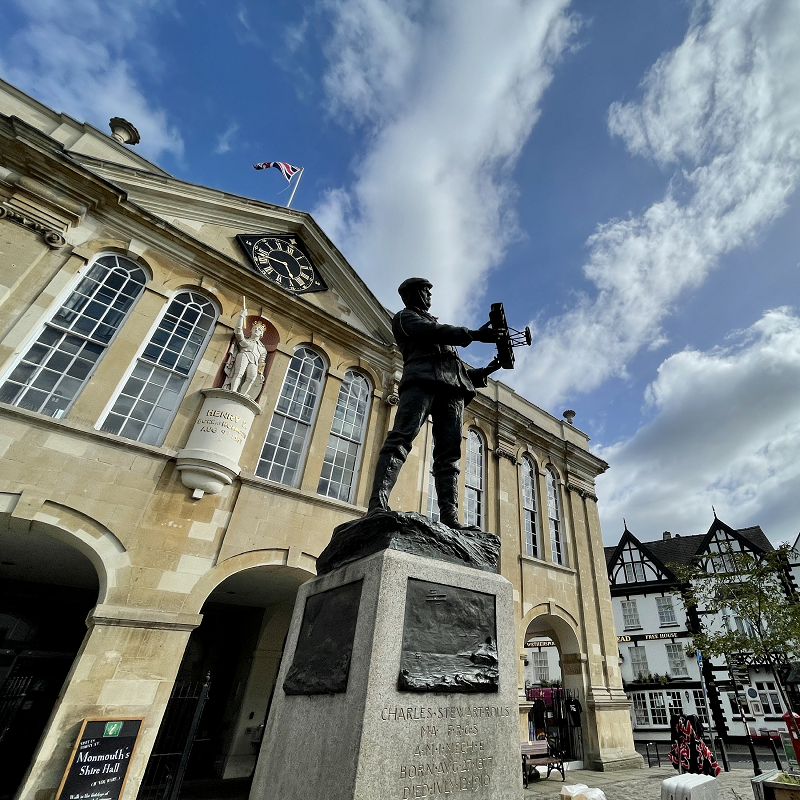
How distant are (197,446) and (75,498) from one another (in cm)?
207

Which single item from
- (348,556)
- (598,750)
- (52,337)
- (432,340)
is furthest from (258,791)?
(598,750)

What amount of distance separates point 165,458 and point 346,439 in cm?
434

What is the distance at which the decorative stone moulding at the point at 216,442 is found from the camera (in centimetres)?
861

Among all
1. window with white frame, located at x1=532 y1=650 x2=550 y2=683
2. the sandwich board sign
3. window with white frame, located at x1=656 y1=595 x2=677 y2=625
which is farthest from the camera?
window with white frame, located at x1=532 y1=650 x2=550 y2=683

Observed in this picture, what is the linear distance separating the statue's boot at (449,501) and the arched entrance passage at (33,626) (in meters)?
7.16

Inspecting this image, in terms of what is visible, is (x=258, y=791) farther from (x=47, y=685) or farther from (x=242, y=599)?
(x=47, y=685)

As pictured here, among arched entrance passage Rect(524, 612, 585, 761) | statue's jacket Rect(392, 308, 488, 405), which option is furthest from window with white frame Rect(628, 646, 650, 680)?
statue's jacket Rect(392, 308, 488, 405)

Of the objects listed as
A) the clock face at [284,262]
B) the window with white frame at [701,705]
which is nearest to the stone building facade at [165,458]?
the clock face at [284,262]

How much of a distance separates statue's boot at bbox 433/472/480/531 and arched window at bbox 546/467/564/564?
1248 centimetres

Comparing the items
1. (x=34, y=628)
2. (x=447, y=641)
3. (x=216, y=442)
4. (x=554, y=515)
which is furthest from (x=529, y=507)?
(x=34, y=628)

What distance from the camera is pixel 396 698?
275 cm

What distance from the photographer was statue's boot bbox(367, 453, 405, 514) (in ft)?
13.1

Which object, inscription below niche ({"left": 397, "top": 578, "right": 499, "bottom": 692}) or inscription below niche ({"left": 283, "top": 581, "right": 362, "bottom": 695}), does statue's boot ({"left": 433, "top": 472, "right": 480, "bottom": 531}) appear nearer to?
inscription below niche ({"left": 397, "top": 578, "right": 499, "bottom": 692})

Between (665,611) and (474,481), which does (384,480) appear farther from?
(665,611)
